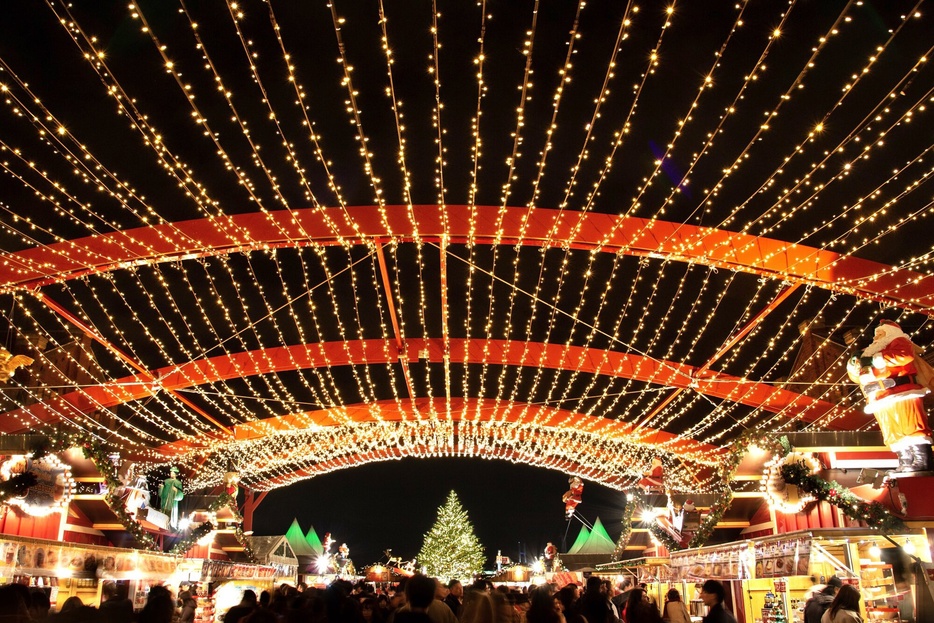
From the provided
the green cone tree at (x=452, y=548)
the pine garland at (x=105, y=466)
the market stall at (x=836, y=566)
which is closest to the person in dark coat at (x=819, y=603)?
the market stall at (x=836, y=566)

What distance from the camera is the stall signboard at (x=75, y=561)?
7.71 m

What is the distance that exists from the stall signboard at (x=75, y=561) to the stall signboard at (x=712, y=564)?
8.75m

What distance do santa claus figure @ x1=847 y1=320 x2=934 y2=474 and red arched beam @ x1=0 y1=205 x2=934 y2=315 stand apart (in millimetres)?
2018

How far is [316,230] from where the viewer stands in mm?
9484

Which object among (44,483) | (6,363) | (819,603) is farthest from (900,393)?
(44,483)

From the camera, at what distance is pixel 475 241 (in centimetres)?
948

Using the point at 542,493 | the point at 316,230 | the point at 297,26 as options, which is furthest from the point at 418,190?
the point at 542,493

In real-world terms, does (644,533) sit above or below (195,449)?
below

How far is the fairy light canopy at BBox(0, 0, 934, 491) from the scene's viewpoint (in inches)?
252

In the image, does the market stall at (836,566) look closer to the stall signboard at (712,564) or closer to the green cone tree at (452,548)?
the stall signboard at (712,564)

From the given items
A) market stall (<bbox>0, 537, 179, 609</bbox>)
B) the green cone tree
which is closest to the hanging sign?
market stall (<bbox>0, 537, 179, 609</bbox>)

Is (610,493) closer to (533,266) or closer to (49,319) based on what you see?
(533,266)

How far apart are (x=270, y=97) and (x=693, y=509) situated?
35.1 ft

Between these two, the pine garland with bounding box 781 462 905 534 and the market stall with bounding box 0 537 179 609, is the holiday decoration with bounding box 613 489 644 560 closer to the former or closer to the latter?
the pine garland with bounding box 781 462 905 534
